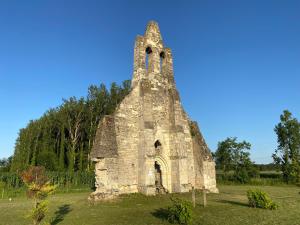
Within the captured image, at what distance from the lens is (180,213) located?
29.2 feet

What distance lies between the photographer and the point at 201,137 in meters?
20.9

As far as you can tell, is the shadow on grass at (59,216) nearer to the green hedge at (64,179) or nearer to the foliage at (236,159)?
the green hedge at (64,179)

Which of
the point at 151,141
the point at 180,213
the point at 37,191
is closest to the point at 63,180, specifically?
the point at 151,141

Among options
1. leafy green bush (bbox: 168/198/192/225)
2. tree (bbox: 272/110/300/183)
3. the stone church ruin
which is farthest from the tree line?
leafy green bush (bbox: 168/198/192/225)

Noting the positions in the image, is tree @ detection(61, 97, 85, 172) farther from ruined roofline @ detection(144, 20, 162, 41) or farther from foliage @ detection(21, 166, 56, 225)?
foliage @ detection(21, 166, 56, 225)

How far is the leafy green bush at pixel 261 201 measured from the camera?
38.0 feet

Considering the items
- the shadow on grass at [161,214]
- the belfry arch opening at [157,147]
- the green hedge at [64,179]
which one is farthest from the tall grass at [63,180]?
the shadow on grass at [161,214]

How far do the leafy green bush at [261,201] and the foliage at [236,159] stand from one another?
2363cm

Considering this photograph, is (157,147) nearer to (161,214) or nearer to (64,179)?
(161,214)

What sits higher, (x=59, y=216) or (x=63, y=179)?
(x=63, y=179)

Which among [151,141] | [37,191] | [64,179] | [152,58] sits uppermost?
[152,58]

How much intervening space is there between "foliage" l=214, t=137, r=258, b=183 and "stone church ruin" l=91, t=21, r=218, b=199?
18.0 m

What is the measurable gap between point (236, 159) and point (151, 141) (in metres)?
26.4

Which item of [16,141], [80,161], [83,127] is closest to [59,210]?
[80,161]
